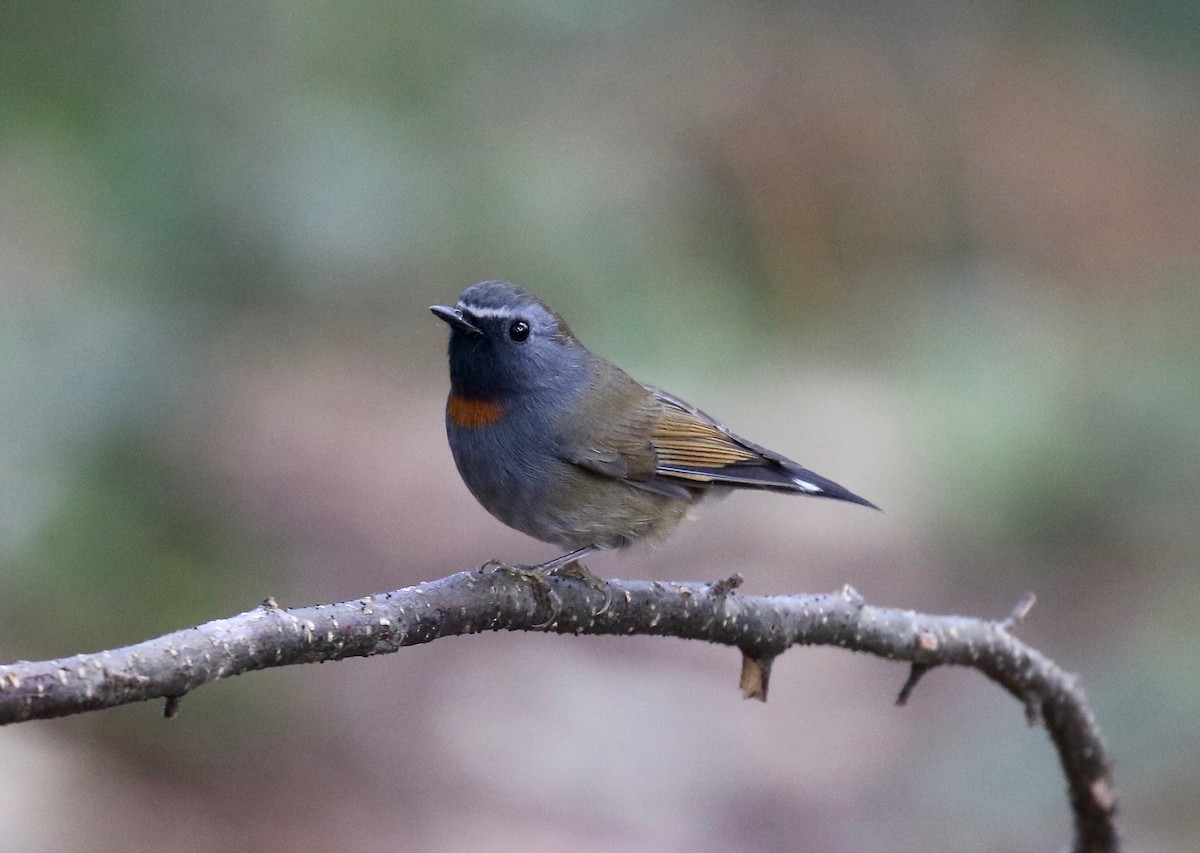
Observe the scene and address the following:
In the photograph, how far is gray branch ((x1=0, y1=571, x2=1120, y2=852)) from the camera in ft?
6.60

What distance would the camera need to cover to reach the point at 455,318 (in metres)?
4.28

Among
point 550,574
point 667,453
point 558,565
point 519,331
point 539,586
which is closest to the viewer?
point 539,586

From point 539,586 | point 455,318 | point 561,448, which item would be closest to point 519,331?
point 455,318

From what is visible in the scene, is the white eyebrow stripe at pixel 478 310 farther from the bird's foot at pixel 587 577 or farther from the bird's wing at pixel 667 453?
the bird's foot at pixel 587 577

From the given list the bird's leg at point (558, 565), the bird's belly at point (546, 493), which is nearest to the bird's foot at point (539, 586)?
the bird's leg at point (558, 565)

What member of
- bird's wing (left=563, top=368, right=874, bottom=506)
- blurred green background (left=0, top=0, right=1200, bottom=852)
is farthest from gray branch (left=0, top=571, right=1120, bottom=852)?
blurred green background (left=0, top=0, right=1200, bottom=852)

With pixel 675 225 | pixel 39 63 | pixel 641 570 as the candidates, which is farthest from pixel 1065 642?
pixel 39 63

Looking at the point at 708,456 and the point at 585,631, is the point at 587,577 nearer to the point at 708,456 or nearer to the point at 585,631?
the point at 585,631

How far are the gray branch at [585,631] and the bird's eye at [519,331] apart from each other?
134 cm

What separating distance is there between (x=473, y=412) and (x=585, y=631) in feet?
4.52

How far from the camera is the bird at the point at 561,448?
14.3 feet

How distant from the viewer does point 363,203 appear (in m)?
7.61

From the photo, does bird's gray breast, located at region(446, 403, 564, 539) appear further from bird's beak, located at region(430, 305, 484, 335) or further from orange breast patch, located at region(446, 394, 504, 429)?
bird's beak, located at region(430, 305, 484, 335)

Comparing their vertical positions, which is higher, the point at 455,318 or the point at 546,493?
the point at 455,318
